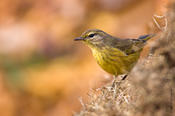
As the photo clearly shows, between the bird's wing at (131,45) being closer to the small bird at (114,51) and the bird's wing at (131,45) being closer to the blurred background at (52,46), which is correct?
the small bird at (114,51)

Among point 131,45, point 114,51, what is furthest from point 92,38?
point 131,45

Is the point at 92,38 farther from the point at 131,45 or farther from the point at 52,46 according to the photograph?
the point at 52,46

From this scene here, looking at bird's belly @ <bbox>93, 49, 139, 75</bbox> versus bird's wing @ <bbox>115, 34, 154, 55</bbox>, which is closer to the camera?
bird's belly @ <bbox>93, 49, 139, 75</bbox>

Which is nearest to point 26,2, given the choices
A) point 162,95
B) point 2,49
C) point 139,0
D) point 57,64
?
point 2,49

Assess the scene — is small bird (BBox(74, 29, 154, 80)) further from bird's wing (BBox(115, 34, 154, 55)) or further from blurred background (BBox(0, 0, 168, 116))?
blurred background (BBox(0, 0, 168, 116))

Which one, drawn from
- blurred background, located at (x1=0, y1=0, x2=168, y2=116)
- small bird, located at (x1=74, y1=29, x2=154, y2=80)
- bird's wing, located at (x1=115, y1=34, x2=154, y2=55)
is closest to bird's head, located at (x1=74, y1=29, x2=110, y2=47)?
small bird, located at (x1=74, y1=29, x2=154, y2=80)
